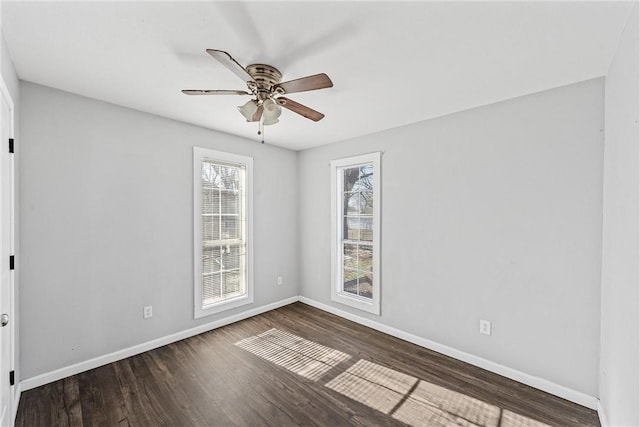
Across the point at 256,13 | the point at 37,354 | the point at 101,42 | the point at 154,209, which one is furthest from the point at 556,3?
the point at 37,354

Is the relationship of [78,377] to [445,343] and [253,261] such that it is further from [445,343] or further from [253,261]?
[445,343]

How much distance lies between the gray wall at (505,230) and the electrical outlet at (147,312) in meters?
2.54

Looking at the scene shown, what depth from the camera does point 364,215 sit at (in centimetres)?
377

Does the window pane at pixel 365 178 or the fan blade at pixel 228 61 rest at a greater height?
the fan blade at pixel 228 61

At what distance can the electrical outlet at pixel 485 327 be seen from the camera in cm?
264

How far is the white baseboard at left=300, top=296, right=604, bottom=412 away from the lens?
2.19 meters

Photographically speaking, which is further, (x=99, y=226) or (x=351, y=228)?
(x=351, y=228)

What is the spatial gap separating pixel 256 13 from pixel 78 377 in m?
3.20

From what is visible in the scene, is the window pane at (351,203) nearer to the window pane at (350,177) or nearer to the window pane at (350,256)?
the window pane at (350,177)

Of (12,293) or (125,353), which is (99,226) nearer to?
(12,293)

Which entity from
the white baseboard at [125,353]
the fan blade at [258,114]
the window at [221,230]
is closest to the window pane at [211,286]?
the window at [221,230]

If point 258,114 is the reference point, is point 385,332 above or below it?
below

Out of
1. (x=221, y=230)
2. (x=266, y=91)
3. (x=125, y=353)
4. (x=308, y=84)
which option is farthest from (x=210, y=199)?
(x=308, y=84)

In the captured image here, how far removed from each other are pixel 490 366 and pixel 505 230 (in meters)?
1.26
